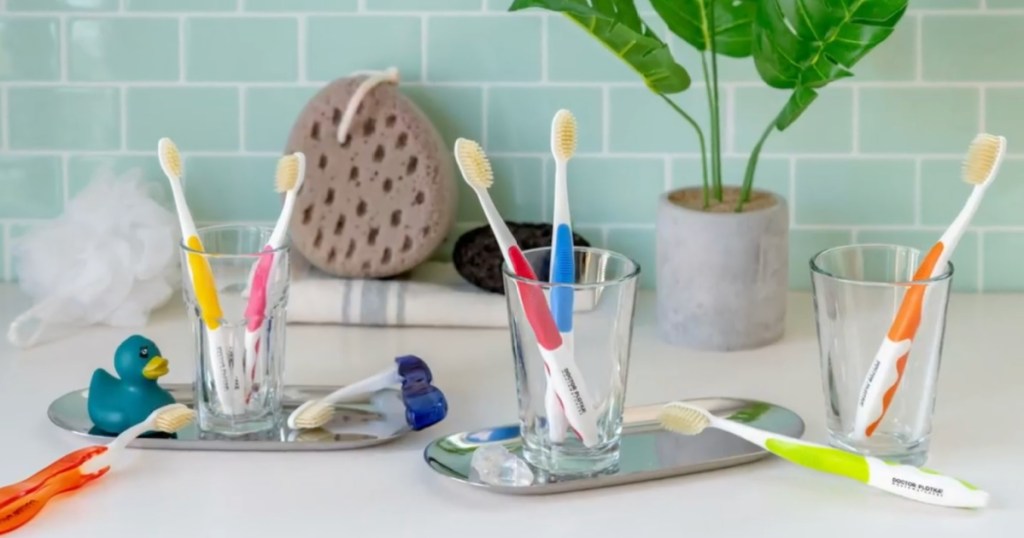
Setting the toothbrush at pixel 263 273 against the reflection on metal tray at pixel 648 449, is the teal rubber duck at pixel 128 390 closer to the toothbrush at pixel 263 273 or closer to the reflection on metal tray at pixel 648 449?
the toothbrush at pixel 263 273

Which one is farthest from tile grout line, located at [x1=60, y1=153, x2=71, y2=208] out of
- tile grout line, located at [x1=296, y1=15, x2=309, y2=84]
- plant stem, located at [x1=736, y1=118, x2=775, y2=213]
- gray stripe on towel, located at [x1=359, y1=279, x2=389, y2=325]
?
plant stem, located at [x1=736, y1=118, x2=775, y2=213]

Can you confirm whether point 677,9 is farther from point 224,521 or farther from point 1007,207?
point 224,521

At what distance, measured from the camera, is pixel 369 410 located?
1101 millimetres

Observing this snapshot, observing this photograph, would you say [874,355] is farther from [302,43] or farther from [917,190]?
[302,43]

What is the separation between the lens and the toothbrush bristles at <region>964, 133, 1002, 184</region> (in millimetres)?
979


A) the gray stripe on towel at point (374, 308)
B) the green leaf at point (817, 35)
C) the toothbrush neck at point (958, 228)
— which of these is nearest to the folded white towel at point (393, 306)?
the gray stripe on towel at point (374, 308)

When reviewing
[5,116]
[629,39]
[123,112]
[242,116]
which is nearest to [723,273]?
[629,39]

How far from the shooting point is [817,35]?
114 centimetres

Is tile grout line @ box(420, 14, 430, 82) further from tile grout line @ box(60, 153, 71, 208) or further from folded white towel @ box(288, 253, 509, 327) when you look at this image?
tile grout line @ box(60, 153, 71, 208)

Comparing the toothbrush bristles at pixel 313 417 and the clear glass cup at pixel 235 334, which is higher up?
the clear glass cup at pixel 235 334

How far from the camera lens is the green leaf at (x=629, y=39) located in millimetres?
1156

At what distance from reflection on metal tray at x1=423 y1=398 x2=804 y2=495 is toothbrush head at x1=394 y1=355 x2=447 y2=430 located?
2 centimetres

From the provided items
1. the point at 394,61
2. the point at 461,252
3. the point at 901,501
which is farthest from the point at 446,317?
the point at 901,501

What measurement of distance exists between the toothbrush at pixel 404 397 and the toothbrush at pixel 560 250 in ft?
0.38
